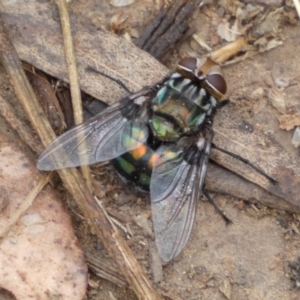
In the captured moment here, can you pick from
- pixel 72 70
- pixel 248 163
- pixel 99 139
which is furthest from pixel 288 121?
pixel 72 70

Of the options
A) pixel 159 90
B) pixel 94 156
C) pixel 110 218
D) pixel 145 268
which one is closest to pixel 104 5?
pixel 159 90

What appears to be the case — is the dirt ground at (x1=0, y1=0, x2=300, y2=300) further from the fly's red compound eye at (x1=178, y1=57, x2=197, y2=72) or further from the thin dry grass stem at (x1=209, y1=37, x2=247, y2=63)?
the fly's red compound eye at (x1=178, y1=57, x2=197, y2=72)

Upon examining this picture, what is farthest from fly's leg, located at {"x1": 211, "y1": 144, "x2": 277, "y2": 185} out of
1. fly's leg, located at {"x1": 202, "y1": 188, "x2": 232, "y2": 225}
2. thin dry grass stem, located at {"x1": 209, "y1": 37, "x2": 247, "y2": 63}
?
thin dry grass stem, located at {"x1": 209, "y1": 37, "x2": 247, "y2": 63}

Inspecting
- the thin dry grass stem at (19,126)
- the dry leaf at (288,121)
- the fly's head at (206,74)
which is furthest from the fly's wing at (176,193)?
the thin dry grass stem at (19,126)

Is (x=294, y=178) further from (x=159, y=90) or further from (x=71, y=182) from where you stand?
(x=71, y=182)

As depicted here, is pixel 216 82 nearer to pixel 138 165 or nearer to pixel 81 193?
pixel 138 165
